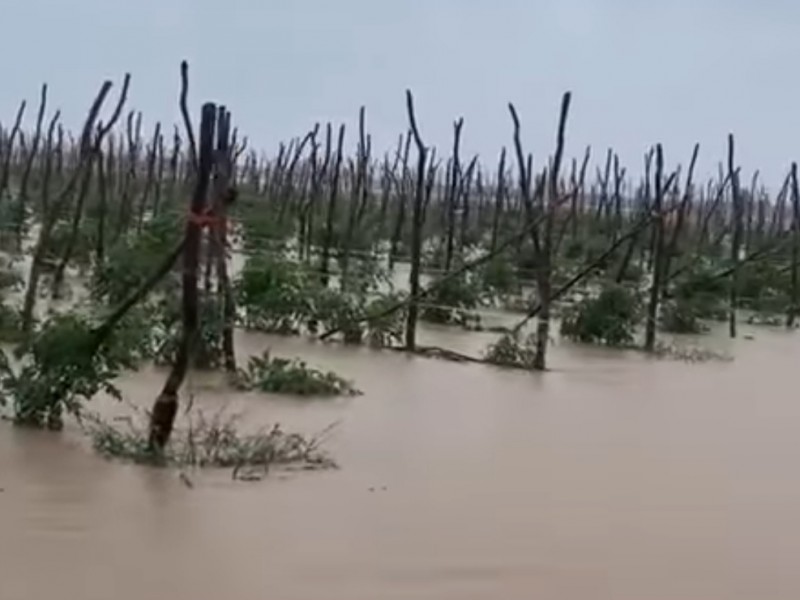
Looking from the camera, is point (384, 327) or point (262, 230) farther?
point (262, 230)

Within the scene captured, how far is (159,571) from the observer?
5.43m

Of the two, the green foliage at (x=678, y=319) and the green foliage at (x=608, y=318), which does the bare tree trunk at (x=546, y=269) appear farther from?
the green foliage at (x=678, y=319)

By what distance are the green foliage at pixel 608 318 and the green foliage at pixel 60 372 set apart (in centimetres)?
814

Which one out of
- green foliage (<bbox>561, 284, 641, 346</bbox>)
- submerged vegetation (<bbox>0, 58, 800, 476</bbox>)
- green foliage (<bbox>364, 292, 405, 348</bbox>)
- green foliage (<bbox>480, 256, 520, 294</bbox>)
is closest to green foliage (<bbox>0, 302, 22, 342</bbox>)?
submerged vegetation (<bbox>0, 58, 800, 476</bbox>)

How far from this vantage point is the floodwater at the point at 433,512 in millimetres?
5523

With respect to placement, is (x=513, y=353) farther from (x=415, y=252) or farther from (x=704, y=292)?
(x=704, y=292)

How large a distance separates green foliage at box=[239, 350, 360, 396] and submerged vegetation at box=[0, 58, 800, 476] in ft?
0.04

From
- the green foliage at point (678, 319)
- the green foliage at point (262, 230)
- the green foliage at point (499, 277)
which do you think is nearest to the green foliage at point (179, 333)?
the green foliage at point (262, 230)

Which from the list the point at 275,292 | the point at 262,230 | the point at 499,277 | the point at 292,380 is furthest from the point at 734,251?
the point at 292,380

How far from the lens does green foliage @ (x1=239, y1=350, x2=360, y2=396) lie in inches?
396

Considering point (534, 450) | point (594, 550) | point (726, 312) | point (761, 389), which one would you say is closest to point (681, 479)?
point (534, 450)

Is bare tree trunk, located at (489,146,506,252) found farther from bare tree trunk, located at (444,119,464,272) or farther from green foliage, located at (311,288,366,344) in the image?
green foliage, located at (311,288,366,344)

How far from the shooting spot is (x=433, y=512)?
21.9 ft

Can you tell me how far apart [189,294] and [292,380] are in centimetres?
290
